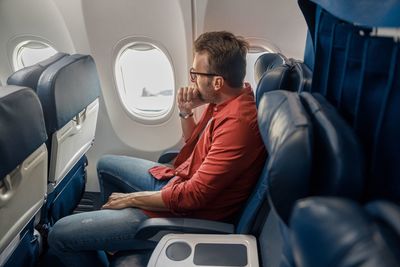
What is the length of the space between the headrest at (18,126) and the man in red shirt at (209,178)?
0.51 meters

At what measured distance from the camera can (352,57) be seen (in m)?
0.81

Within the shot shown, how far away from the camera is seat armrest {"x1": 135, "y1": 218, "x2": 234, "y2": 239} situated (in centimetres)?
154

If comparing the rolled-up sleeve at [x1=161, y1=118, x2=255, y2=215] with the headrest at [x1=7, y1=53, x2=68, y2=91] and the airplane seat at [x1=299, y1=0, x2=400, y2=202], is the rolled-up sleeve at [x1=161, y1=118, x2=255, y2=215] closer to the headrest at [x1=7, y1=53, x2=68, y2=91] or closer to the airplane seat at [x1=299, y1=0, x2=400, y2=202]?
the airplane seat at [x1=299, y1=0, x2=400, y2=202]

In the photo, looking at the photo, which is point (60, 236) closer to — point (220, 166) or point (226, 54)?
point (220, 166)

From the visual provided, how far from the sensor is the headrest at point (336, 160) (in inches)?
25.5

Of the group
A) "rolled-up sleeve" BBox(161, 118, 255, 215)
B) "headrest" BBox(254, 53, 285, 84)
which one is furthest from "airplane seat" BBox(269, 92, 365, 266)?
A: "headrest" BBox(254, 53, 285, 84)

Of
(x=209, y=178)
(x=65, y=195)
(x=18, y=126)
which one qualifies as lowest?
(x=65, y=195)

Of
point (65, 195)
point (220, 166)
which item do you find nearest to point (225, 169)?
point (220, 166)

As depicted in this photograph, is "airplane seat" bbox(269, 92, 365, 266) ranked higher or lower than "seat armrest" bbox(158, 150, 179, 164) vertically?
higher

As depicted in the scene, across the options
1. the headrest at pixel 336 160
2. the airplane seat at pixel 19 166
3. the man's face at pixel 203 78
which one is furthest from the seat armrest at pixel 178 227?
the headrest at pixel 336 160

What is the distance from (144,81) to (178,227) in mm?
1883

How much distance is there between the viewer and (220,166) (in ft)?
5.02

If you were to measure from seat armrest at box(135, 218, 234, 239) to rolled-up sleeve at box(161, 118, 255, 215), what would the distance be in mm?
87

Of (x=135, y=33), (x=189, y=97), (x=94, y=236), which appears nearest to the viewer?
(x=94, y=236)
